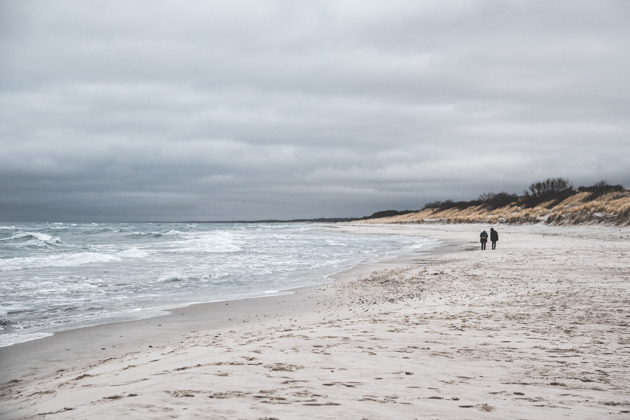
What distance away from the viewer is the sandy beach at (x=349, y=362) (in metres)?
4.07

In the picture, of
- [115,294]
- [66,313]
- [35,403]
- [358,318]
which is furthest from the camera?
[115,294]

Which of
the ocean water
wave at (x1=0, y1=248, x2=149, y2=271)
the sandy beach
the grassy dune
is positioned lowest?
the ocean water

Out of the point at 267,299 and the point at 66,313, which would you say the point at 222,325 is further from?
the point at 66,313

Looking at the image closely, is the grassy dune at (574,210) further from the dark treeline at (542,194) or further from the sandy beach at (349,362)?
the sandy beach at (349,362)

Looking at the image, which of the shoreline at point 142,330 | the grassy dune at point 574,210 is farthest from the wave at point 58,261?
the grassy dune at point 574,210

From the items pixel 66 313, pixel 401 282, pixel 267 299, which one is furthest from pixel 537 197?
pixel 66 313

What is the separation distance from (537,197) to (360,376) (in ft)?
250

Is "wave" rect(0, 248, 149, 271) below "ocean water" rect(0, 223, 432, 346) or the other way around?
the other way around

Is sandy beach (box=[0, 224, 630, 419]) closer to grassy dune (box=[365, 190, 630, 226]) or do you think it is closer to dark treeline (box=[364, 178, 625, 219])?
grassy dune (box=[365, 190, 630, 226])

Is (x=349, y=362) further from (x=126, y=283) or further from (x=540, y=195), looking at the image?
(x=540, y=195)

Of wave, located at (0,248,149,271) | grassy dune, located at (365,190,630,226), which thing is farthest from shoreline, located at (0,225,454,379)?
grassy dune, located at (365,190,630,226)

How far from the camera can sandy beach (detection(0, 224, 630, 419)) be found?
407 centimetres

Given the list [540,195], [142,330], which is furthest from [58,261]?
[540,195]

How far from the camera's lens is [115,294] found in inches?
557
